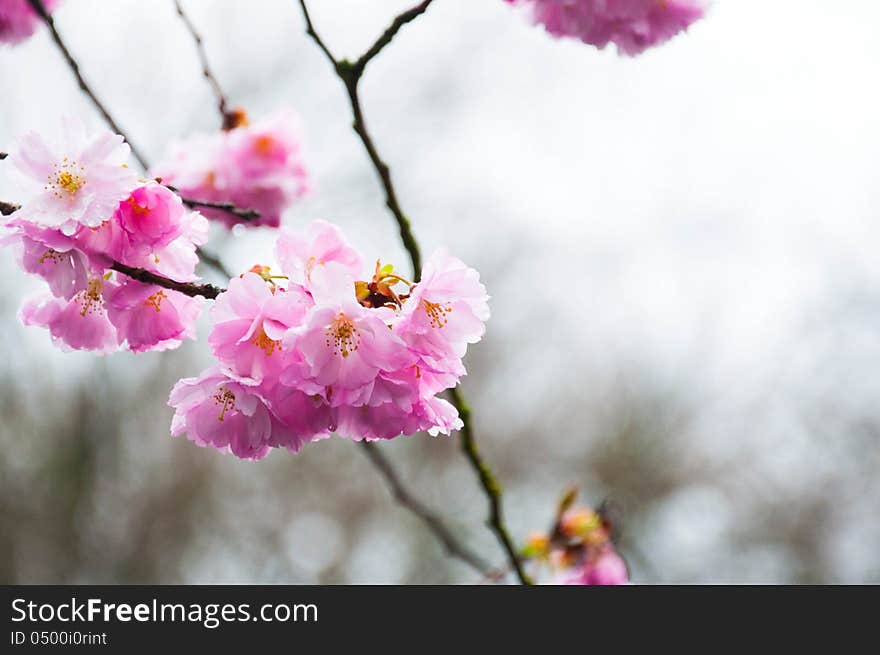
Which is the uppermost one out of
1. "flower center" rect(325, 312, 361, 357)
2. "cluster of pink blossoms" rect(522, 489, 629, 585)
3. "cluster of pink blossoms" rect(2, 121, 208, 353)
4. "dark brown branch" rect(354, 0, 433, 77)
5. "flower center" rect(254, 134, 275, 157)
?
"flower center" rect(254, 134, 275, 157)

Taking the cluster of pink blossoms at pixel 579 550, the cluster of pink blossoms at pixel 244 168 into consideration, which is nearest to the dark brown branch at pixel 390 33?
the cluster of pink blossoms at pixel 244 168

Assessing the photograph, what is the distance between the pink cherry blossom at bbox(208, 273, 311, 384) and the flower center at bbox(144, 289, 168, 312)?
0.14m

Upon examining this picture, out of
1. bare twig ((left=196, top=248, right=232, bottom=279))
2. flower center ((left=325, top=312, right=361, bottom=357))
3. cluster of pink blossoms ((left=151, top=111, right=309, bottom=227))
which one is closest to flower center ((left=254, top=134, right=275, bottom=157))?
cluster of pink blossoms ((left=151, top=111, right=309, bottom=227))

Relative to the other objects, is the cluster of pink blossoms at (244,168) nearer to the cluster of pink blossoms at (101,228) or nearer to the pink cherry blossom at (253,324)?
the cluster of pink blossoms at (101,228)

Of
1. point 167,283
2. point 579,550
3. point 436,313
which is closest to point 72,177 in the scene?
point 167,283

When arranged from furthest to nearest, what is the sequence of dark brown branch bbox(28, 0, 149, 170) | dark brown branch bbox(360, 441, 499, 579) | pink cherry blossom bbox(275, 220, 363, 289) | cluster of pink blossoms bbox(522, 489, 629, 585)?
cluster of pink blossoms bbox(522, 489, 629, 585)
dark brown branch bbox(360, 441, 499, 579)
dark brown branch bbox(28, 0, 149, 170)
pink cherry blossom bbox(275, 220, 363, 289)

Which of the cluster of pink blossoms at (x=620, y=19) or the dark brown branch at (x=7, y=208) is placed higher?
the cluster of pink blossoms at (x=620, y=19)

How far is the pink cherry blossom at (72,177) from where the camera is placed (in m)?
0.79

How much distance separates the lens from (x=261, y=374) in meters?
0.83

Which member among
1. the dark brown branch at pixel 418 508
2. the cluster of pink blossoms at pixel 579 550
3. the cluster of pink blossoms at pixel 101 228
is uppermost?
the cluster of pink blossoms at pixel 579 550

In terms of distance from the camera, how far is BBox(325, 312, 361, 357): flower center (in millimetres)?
747

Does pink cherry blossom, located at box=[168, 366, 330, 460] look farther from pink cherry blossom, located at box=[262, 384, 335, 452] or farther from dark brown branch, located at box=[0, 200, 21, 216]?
dark brown branch, located at box=[0, 200, 21, 216]

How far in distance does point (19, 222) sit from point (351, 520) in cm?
997
